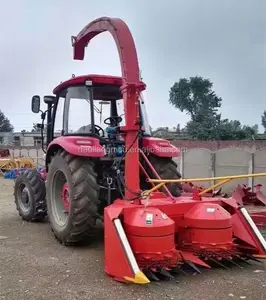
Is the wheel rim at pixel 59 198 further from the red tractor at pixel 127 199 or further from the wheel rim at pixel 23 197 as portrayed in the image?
the wheel rim at pixel 23 197

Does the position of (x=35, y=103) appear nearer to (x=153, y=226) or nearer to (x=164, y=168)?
(x=164, y=168)

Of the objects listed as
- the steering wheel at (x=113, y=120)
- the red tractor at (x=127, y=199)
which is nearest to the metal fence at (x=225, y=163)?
the red tractor at (x=127, y=199)

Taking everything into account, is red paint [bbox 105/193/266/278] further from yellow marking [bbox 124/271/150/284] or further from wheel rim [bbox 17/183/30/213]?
wheel rim [bbox 17/183/30/213]

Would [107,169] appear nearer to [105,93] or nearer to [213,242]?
[105,93]

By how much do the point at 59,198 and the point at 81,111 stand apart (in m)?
1.37

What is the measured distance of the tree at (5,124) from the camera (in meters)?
82.6

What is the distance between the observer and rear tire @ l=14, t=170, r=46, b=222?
7004 mm

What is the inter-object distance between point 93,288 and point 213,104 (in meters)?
54.0

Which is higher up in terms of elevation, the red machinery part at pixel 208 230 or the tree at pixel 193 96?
the tree at pixel 193 96

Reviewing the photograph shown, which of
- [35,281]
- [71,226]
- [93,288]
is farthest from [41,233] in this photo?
[93,288]

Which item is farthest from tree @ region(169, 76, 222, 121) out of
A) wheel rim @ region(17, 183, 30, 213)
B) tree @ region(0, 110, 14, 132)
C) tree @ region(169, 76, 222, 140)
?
wheel rim @ region(17, 183, 30, 213)

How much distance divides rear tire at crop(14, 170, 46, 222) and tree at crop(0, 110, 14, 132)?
78910mm

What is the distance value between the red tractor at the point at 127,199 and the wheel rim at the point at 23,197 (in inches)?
14.2

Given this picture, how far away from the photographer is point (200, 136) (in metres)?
31.8
